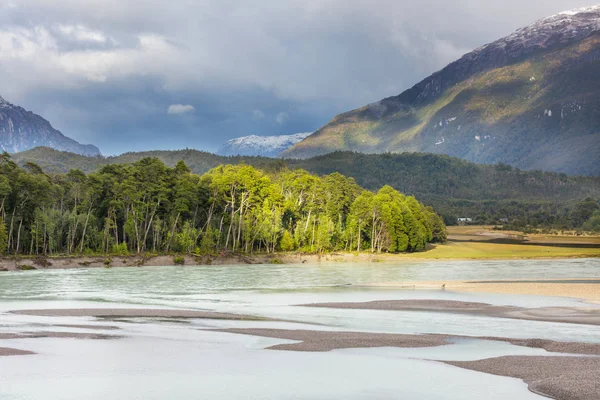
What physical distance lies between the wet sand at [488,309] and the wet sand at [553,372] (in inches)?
542

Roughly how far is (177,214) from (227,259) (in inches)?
545

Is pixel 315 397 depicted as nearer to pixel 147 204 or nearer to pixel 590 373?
pixel 590 373

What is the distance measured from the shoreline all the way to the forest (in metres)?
3.42

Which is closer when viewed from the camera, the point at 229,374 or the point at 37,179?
the point at 229,374

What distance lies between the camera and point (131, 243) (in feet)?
417

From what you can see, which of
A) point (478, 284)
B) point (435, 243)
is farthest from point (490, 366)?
Result: point (435, 243)

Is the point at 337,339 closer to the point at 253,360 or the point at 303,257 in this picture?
the point at 253,360

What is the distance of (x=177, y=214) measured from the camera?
419 ft

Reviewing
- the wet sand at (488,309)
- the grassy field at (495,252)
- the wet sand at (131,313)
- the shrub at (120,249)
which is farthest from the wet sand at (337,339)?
the grassy field at (495,252)

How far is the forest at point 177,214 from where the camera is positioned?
113 meters

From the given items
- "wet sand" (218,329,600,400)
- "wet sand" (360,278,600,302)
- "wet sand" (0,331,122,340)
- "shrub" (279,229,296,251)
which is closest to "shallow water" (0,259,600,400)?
"wet sand" (218,329,600,400)

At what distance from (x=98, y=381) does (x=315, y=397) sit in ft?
26.2

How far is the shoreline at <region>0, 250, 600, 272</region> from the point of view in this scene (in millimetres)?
104000

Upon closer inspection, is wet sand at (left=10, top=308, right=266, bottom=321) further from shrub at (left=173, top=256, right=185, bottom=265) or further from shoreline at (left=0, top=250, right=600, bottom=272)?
shrub at (left=173, top=256, right=185, bottom=265)
